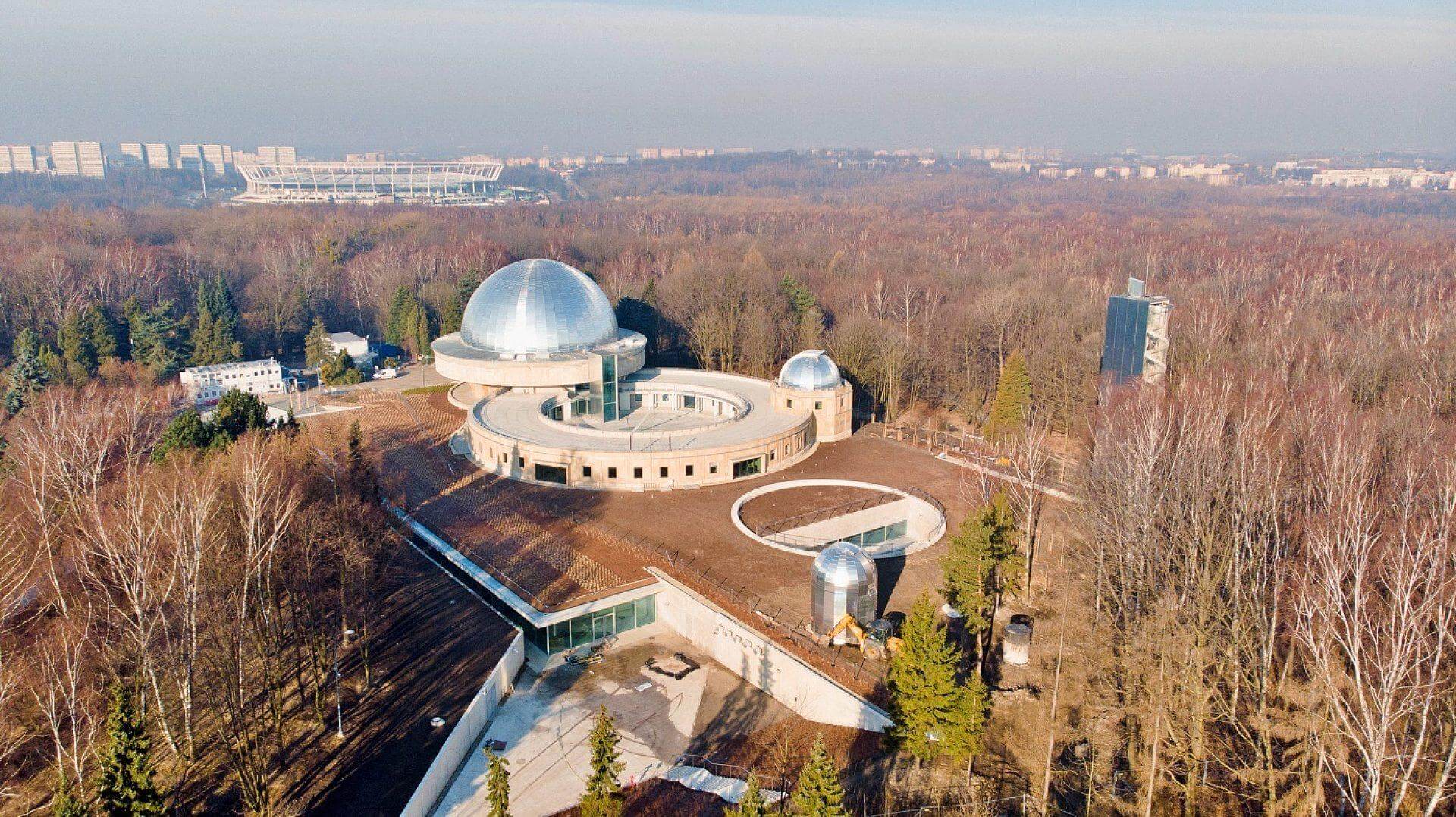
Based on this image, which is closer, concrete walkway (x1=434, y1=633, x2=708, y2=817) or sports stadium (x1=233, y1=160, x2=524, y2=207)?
concrete walkway (x1=434, y1=633, x2=708, y2=817)

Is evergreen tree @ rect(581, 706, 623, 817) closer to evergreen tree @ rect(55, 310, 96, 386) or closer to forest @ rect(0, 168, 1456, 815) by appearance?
forest @ rect(0, 168, 1456, 815)

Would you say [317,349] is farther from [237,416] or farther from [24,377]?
[237,416]

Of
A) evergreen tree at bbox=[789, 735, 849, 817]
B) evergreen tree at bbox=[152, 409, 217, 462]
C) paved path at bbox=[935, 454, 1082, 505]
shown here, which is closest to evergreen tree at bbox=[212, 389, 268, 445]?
evergreen tree at bbox=[152, 409, 217, 462]

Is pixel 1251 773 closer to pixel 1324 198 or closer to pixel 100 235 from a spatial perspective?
pixel 100 235

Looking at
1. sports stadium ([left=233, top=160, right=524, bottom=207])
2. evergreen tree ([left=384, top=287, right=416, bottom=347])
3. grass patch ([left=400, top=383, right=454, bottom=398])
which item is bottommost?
grass patch ([left=400, top=383, right=454, bottom=398])

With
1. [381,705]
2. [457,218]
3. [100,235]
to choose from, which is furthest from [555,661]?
[457,218]

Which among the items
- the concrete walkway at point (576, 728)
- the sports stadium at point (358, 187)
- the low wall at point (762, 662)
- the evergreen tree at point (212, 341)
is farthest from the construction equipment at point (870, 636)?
the sports stadium at point (358, 187)

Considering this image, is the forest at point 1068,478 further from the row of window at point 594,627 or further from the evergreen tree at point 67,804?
the row of window at point 594,627

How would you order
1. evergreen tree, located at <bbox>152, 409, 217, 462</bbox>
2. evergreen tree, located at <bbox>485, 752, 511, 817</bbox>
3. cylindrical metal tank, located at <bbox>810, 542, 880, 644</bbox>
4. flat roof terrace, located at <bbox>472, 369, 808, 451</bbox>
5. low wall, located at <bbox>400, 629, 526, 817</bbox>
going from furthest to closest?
1. flat roof terrace, located at <bbox>472, 369, 808, 451</bbox>
2. evergreen tree, located at <bbox>152, 409, 217, 462</bbox>
3. cylindrical metal tank, located at <bbox>810, 542, 880, 644</bbox>
4. low wall, located at <bbox>400, 629, 526, 817</bbox>
5. evergreen tree, located at <bbox>485, 752, 511, 817</bbox>
